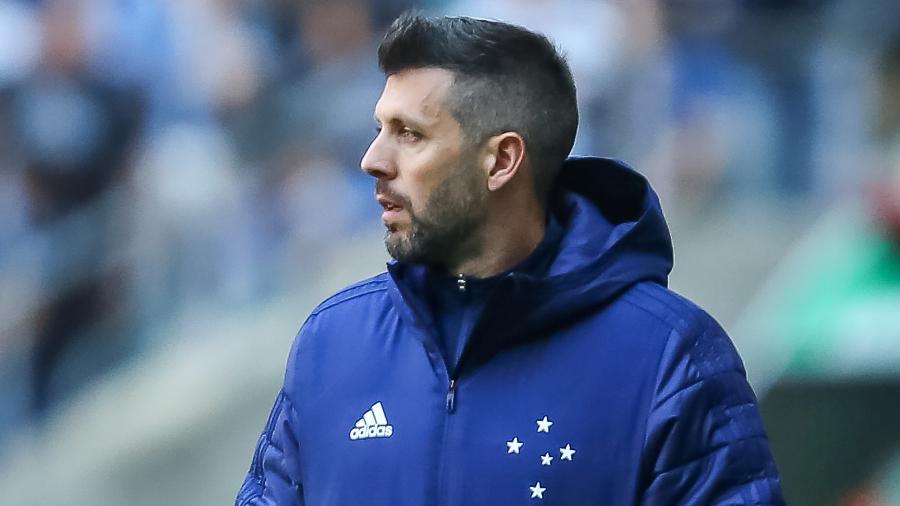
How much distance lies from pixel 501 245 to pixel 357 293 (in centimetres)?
25

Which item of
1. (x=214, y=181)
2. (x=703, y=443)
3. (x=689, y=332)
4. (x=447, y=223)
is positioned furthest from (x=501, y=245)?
(x=214, y=181)

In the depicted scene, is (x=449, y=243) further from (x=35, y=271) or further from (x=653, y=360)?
(x=35, y=271)

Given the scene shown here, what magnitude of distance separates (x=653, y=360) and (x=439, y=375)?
1.02 ft

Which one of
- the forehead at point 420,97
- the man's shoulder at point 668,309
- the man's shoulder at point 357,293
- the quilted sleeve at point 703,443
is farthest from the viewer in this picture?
the man's shoulder at point 357,293

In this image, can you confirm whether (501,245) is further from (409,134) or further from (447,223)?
(409,134)

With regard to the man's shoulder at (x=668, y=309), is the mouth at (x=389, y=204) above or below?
above

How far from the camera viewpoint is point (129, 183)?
5.52 metres

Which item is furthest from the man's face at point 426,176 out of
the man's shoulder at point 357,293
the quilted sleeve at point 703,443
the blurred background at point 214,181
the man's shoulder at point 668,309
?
the blurred background at point 214,181

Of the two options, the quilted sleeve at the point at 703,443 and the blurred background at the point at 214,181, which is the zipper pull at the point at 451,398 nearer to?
the quilted sleeve at the point at 703,443

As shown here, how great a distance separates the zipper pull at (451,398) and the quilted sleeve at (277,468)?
0.28 metres

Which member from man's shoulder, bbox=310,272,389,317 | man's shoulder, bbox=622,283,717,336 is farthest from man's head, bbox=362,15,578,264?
man's shoulder, bbox=622,283,717,336

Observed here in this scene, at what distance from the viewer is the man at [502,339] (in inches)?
81.4

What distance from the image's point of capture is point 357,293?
2.37m

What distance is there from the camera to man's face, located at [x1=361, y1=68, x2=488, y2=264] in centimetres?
223
